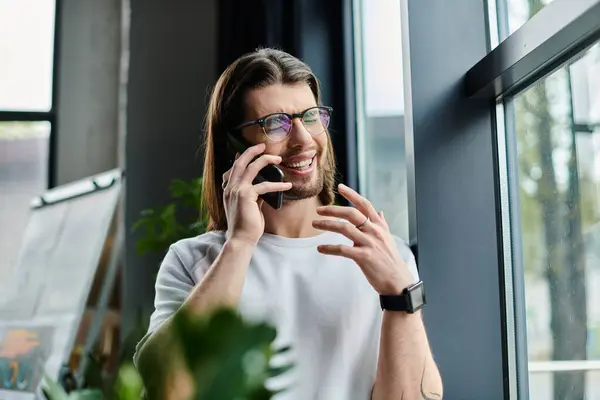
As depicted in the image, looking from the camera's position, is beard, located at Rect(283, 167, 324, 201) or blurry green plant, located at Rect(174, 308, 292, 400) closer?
blurry green plant, located at Rect(174, 308, 292, 400)

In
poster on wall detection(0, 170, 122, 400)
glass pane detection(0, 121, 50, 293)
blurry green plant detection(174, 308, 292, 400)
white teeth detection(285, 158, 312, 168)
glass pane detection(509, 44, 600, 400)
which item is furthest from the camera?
glass pane detection(0, 121, 50, 293)

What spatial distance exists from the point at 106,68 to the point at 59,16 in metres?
0.44

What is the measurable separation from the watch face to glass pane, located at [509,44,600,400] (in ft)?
0.94

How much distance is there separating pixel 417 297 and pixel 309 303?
24cm

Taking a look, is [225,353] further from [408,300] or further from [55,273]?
[55,273]

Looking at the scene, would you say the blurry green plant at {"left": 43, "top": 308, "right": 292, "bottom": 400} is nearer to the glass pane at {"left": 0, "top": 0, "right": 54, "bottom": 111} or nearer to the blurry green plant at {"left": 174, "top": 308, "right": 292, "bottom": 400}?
the blurry green plant at {"left": 174, "top": 308, "right": 292, "bottom": 400}

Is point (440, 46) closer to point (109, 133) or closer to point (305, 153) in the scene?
point (305, 153)

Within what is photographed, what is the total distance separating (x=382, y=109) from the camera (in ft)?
8.07

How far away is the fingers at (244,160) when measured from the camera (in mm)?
1477

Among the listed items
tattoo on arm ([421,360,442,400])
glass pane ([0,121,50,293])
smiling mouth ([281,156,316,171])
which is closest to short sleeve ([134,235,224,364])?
smiling mouth ([281,156,316,171])

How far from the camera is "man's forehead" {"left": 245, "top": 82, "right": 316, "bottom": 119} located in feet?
4.98

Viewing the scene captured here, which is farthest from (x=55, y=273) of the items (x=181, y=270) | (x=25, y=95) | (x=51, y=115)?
(x=181, y=270)

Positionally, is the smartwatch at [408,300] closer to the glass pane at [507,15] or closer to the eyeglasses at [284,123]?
the eyeglasses at [284,123]

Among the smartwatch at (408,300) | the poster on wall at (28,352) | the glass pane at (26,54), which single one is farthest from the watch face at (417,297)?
the glass pane at (26,54)
